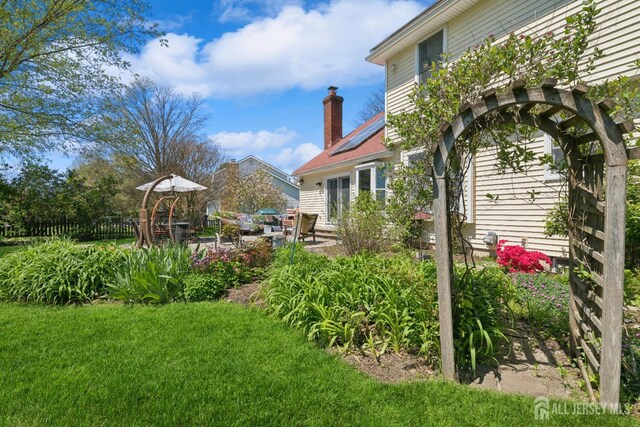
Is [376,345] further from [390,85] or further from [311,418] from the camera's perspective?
[390,85]

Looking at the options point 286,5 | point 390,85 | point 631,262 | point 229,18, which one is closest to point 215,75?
point 229,18

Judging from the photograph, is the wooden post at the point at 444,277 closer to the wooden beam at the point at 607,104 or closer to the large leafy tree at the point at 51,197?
the wooden beam at the point at 607,104

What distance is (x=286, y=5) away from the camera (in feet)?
32.0

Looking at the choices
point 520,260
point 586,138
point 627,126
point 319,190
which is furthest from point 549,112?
point 319,190

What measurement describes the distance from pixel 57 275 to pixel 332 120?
1468cm

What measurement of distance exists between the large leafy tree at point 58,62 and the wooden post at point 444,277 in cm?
1092

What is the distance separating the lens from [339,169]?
564 inches

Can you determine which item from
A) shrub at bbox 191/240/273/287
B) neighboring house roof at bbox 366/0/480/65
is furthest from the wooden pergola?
neighboring house roof at bbox 366/0/480/65

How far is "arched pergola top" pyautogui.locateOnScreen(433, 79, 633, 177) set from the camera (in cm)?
227

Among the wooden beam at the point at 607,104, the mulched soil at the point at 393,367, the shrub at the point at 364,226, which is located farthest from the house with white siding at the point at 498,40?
the mulched soil at the point at 393,367

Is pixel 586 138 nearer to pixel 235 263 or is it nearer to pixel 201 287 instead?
pixel 201 287

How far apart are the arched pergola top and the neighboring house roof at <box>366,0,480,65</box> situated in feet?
23.3

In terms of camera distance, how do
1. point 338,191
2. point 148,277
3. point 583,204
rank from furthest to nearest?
point 338,191, point 148,277, point 583,204

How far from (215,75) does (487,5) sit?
11.5 meters
